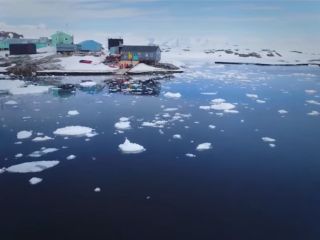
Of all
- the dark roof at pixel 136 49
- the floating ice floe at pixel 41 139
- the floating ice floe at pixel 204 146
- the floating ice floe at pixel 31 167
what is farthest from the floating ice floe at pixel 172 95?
the dark roof at pixel 136 49

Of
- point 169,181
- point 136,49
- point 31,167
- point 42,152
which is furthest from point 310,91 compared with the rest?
point 136,49

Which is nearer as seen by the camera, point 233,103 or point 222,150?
point 222,150

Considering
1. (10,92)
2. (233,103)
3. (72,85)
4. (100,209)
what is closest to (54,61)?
(72,85)

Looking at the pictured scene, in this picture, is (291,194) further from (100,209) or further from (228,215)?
(100,209)

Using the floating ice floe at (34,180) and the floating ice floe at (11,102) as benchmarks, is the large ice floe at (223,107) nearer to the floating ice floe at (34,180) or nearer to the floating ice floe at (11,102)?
the floating ice floe at (11,102)

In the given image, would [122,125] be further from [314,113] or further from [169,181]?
A: [314,113]

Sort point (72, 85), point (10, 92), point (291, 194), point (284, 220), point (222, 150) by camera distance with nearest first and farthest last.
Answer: point (284, 220), point (291, 194), point (222, 150), point (10, 92), point (72, 85)
